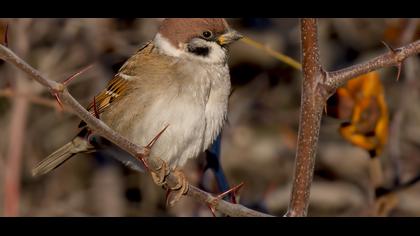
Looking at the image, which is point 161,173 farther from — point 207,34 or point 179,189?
point 207,34

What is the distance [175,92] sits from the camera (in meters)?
3.28

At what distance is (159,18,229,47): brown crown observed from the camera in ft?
11.1

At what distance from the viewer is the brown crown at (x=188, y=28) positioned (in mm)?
3393

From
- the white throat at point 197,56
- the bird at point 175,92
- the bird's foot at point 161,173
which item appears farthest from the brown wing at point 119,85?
the bird's foot at point 161,173

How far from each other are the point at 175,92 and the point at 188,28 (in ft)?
1.21

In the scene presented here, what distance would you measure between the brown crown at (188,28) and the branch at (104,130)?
31.4 inches

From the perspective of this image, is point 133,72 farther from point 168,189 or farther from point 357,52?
point 357,52

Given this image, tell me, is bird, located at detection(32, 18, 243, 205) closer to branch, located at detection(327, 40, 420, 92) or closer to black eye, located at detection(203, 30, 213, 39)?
black eye, located at detection(203, 30, 213, 39)

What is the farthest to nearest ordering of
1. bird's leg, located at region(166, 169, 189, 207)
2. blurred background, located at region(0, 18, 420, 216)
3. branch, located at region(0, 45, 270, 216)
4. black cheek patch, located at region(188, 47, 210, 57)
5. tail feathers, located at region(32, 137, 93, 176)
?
1. blurred background, located at region(0, 18, 420, 216)
2. tail feathers, located at region(32, 137, 93, 176)
3. black cheek patch, located at region(188, 47, 210, 57)
4. bird's leg, located at region(166, 169, 189, 207)
5. branch, located at region(0, 45, 270, 216)

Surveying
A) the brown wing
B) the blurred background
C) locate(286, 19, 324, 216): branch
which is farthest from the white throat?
the blurred background

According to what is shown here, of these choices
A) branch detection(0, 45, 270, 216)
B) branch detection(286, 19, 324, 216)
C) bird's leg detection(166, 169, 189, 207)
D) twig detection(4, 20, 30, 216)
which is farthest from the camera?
twig detection(4, 20, 30, 216)

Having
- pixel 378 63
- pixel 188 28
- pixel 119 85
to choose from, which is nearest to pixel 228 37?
pixel 188 28

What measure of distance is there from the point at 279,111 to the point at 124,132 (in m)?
2.58
